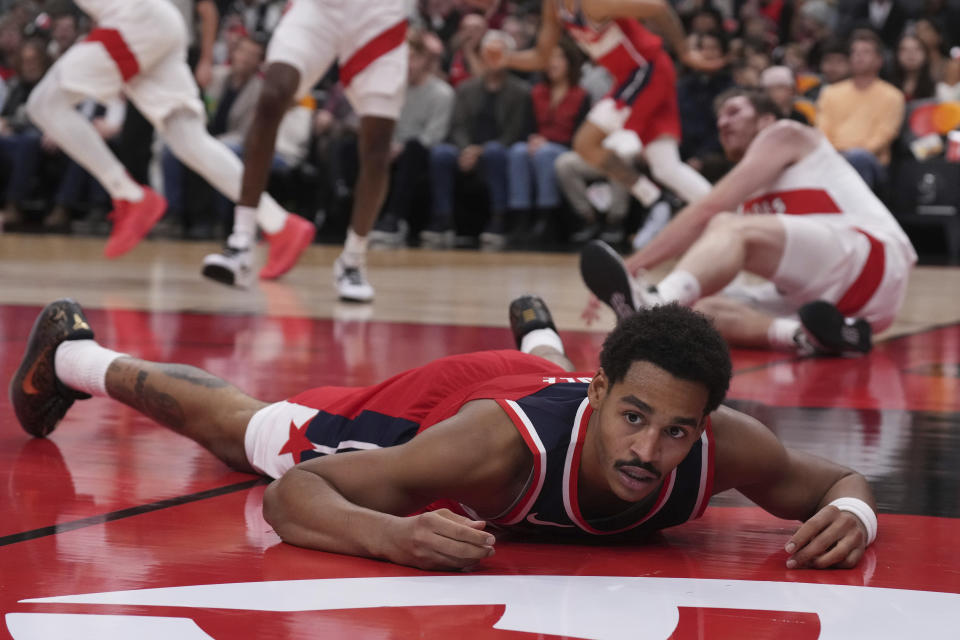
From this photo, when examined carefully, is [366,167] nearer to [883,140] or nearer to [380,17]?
[380,17]

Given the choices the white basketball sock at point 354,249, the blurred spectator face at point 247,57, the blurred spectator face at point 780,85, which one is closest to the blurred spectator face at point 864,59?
the blurred spectator face at point 780,85

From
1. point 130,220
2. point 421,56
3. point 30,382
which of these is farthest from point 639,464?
point 421,56

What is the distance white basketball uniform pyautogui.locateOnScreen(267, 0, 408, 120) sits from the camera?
17.9 ft

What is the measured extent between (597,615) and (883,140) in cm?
787

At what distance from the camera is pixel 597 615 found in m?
1.74

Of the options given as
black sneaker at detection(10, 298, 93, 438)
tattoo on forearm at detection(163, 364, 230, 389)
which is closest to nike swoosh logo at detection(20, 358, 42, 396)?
black sneaker at detection(10, 298, 93, 438)

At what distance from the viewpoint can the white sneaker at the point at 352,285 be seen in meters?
5.78

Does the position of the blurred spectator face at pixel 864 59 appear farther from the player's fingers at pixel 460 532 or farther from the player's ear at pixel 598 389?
the player's fingers at pixel 460 532

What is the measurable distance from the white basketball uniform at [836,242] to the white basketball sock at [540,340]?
1658 mm

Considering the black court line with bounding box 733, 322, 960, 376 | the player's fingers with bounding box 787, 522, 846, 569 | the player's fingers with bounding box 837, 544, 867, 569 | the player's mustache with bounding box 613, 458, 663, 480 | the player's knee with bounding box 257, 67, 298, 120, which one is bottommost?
the black court line with bounding box 733, 322, 960, 376

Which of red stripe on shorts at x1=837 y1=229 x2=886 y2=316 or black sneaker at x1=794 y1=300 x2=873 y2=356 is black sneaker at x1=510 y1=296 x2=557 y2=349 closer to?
black sneaker at x1=794 y1=300 x2=873 y2=356

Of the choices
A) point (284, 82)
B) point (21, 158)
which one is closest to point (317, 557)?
point (284, 82)

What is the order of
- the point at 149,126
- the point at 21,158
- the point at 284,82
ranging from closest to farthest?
the point at 284,82 < the point at 149,126 < the point at 21,158

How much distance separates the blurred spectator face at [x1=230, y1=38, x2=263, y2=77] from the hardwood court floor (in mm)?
6467
